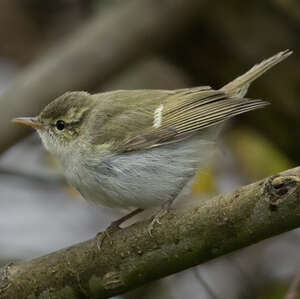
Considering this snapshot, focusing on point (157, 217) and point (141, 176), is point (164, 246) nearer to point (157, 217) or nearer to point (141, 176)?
point (157, 217)

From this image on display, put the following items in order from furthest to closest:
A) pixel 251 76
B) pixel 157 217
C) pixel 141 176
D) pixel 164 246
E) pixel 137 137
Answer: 1. pixel 251 76
2. pixel 137 137
3. pixel 141 176
4. pixel 157 217
5. pixel 164 246

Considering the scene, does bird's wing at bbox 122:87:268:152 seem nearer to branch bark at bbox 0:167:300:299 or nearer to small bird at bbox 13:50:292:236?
small bird at bbox 13:50:292:236

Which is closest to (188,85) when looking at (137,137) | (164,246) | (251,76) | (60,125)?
(251,76)

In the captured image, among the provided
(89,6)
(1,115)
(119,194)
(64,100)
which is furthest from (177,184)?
(89,6)

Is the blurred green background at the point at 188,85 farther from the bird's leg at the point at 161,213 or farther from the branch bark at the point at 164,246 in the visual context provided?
the branch bark at the point at 164,246

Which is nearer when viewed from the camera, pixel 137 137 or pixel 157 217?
pixel 157 217

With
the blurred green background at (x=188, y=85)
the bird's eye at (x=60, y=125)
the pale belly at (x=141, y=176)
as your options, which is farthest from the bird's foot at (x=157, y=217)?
the blurred green background at (x=188, y=85)

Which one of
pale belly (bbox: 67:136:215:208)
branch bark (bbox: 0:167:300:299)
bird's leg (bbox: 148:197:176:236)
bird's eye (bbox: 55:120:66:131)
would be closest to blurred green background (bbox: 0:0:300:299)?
bird's eye (bbox: 55:120:66:131)
